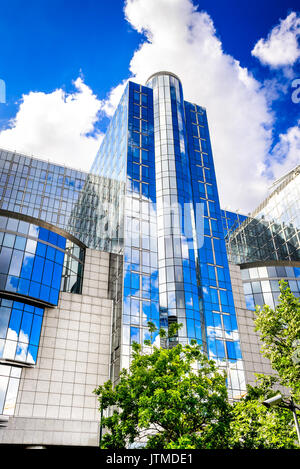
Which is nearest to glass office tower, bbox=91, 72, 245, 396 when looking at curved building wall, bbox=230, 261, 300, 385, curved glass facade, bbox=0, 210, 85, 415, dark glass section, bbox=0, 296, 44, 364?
curved building wall, bbox=230, 261, 300, 385

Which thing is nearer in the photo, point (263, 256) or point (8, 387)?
point (8, 387)

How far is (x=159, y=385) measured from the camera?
941 inches

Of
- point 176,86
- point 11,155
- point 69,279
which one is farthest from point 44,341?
point 11,155

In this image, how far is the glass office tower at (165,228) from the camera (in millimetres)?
48562

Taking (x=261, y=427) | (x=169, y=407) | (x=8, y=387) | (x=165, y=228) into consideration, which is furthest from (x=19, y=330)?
(x=261, y=427)

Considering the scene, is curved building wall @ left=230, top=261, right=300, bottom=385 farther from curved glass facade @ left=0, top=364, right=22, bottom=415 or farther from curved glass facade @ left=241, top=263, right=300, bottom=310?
curved glass facade @ left=0, top=364, right=22, bottom=415

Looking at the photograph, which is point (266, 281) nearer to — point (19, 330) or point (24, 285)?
point (24, 285)

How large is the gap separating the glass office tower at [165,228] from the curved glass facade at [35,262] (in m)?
6.92

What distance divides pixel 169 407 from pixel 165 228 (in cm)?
3370

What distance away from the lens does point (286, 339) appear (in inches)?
949

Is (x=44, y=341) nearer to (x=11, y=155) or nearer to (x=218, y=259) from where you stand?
(x=218, y=259)

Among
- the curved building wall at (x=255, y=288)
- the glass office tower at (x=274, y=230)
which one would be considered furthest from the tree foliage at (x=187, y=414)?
the glass office tower at (x=274, y=230)

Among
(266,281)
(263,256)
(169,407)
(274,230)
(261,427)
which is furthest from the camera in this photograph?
(263,256)

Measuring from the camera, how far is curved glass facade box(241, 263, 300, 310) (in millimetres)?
56969
